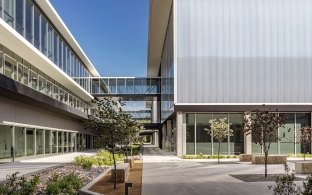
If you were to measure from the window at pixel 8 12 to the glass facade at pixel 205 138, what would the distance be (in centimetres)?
1929

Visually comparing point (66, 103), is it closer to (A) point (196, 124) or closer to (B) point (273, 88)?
(A) point (196, 124)

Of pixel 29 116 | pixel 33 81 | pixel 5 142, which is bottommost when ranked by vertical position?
pixel 5 142

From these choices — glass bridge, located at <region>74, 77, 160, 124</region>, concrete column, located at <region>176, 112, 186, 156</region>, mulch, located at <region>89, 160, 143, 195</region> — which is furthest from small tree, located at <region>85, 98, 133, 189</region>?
glass bridge, located at <region>74, 77, 160, 124</region>

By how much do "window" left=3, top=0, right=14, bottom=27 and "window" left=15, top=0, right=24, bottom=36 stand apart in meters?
1.14

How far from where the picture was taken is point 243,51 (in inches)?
1661

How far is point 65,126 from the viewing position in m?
52.4

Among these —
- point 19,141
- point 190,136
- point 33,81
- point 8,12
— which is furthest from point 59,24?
point 8,12

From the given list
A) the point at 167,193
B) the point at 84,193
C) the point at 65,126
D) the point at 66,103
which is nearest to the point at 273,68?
the point at 66,103

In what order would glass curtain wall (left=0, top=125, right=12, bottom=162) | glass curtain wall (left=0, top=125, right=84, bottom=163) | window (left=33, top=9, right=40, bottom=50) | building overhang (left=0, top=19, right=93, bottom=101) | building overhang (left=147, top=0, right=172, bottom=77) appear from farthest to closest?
building overhang (left=147, top=0, right=172, bottom=77) < window (left=33, top=9, right=40, bottom=50) < glass curtain wall (left=0, top=125, right=84, bottom=163) < glass curtain wall (left=0, top=125, right=12, bottom=162) < building overhang (left=0, top=19, right=93, bottom=101)

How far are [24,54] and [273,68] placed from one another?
22.1m

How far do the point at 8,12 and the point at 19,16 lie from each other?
3.07m

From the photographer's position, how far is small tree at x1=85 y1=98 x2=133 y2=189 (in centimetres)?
1716

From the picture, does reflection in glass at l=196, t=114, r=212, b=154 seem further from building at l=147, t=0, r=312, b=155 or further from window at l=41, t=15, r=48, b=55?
window at l=41, t=15, r=48, b=55

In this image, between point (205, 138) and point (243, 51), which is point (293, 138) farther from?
point (243, 51)
